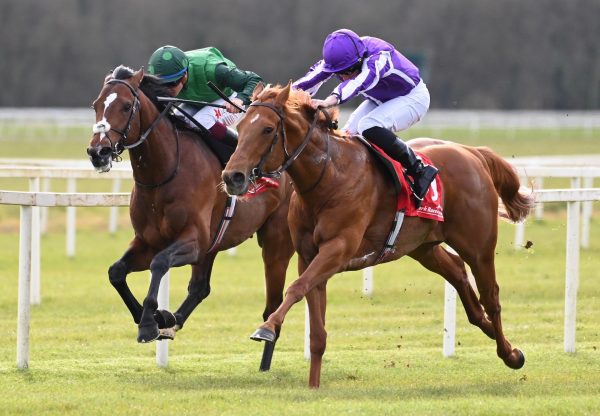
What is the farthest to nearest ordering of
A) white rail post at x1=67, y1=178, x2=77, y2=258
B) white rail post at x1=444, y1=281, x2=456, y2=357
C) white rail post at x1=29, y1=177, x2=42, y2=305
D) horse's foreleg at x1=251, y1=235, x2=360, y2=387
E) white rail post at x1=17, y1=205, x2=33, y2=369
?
white rail post at x1=67, y1=178, x2=77, y2=258 < white rail post at x1=29, y1=177, x2=42, y2=305 < white rail post at x1=444, y1=281, x2=456, y2=357 < white rail post at x1=17, y1=205, x2=33, y2=369 < horse's foreleg at x1=251, y1=235, x2=360, y2=387

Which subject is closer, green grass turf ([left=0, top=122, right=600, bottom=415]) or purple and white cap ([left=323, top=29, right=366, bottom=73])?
green grass turf ([left=0, top=122, right=600, bottom=415])

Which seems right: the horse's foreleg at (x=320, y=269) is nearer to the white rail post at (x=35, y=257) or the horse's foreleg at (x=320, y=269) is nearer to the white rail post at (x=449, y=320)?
the white rail post at (x=449, y=320)

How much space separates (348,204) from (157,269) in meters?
1.17

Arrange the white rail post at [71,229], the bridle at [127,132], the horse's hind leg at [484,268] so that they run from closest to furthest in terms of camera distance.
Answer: the bridle at [127,132], the horse's hind leg at [484,268], the white rail post at [71,229]

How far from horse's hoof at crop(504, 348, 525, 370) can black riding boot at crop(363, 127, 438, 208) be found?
108 cm

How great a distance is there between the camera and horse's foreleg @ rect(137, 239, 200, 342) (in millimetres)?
6578

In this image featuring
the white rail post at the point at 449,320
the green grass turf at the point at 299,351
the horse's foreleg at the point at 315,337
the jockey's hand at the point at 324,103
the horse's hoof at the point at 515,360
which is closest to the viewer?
the green grass turf at the point at 299,351

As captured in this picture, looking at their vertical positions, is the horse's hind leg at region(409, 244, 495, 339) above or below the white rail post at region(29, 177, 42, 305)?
above

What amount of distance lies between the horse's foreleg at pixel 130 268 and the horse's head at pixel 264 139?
1.39 meters

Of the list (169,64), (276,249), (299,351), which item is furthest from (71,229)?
(169,64)

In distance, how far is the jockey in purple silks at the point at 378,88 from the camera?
6691mm

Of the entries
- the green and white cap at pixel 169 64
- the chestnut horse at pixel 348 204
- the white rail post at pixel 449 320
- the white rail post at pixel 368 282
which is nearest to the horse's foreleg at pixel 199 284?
the chestnut horse at pixel 348 204

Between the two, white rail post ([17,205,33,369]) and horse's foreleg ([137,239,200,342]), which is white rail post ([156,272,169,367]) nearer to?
horse's foreleg ([137,239,200,342])

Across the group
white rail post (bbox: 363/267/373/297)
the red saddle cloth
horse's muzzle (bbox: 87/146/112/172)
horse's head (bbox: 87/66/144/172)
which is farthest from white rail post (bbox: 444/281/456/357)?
white rail post (bbox: 363/267/373/297)
